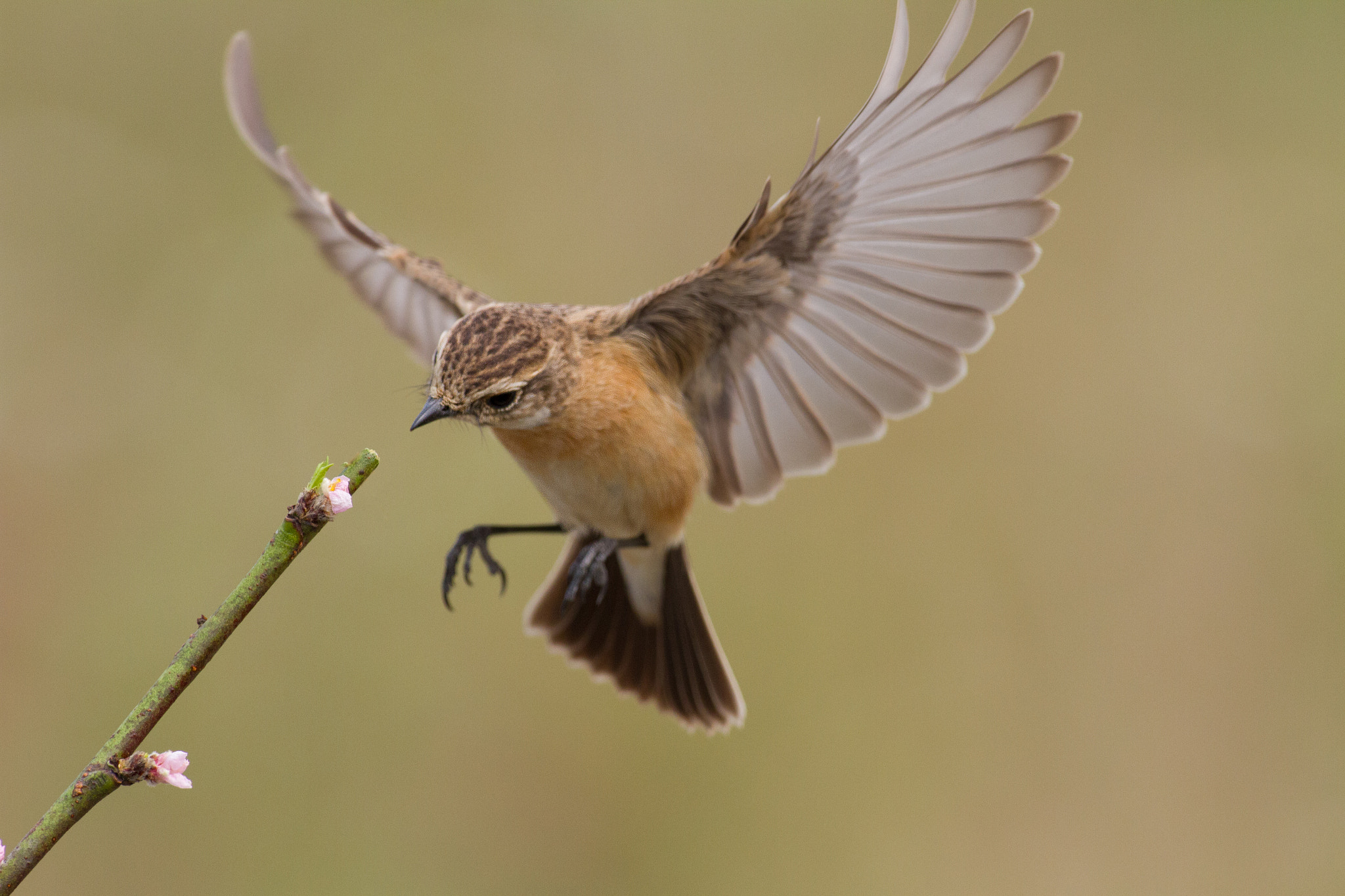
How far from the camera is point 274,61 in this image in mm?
7637

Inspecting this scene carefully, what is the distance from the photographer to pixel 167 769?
189 centimetres

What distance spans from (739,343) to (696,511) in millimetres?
2751

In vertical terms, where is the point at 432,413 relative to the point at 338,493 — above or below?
above

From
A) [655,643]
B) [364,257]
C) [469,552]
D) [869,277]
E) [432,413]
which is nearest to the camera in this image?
[432,413]

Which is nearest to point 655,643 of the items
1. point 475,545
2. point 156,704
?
point 475,545

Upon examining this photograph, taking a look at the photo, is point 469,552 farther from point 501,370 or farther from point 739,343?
point 739,343

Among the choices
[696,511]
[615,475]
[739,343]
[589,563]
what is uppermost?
[696,511]

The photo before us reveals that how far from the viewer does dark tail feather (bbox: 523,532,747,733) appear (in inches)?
211

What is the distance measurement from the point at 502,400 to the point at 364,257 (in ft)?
6.91

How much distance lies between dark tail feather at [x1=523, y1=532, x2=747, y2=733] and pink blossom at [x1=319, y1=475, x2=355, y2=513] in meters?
3.30

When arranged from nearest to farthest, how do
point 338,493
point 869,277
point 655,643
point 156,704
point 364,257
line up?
point 156,704
point 338,493
point 869,277
point 655,643
point 364,257

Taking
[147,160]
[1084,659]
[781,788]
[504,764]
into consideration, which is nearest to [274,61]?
[147,160]

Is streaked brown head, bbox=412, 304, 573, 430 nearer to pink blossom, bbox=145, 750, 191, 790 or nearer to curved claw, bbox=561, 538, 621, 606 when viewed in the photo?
curved claw, bbox=561, 538, 621, 606

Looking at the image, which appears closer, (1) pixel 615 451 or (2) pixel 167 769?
(2) pixel 167 769
